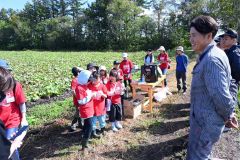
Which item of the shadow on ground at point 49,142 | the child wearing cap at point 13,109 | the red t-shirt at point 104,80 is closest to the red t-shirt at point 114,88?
the red t-shirt at point 104,80

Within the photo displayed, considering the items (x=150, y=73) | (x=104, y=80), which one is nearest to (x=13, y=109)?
(x=104, y=80)

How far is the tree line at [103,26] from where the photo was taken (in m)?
40.7

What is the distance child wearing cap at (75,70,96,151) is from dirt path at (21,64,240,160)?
48cm

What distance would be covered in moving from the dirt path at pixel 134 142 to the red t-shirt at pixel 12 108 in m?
1.92

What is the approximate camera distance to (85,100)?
545 centimetres

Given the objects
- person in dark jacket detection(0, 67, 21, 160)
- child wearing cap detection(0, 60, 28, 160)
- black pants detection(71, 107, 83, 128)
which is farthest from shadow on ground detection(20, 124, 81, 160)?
person in dark jacket detection(0, 67, 21, 160)

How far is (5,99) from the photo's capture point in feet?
12.0

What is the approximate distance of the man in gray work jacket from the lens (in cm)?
226

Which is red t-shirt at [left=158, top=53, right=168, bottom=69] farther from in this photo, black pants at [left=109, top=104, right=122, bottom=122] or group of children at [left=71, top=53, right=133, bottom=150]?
black pants at [left=109, top=104, right=122, bottom=122]

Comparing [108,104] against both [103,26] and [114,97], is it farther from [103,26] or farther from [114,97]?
[103,26]

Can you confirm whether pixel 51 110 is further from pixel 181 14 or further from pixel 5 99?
pixel 181 14

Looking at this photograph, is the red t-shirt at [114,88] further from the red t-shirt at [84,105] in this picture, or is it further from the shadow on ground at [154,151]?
the shadow on ground at [154,151]

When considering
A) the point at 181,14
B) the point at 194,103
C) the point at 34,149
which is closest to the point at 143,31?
the point at 181,14

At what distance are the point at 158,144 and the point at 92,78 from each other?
2009 millimetres
